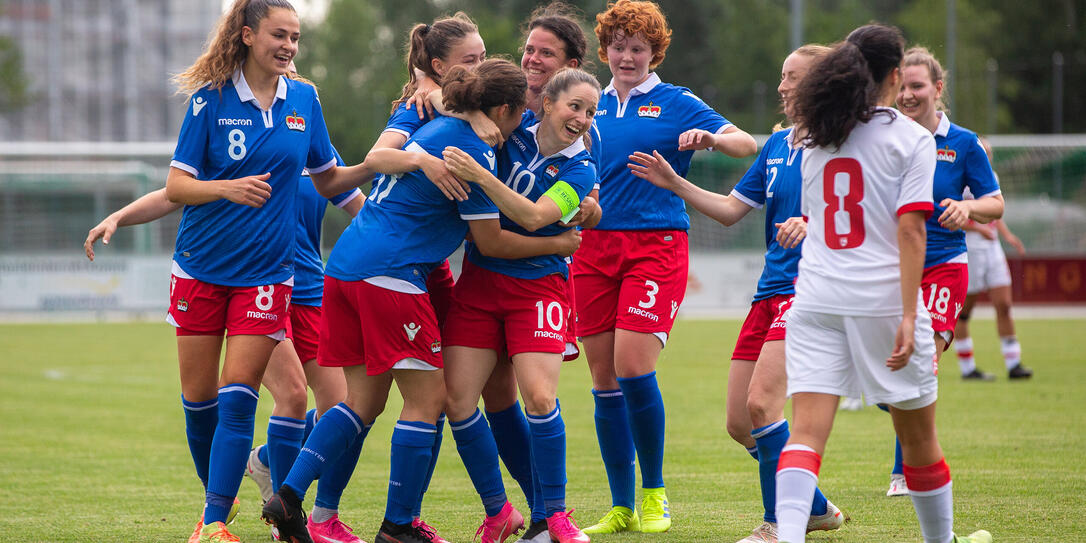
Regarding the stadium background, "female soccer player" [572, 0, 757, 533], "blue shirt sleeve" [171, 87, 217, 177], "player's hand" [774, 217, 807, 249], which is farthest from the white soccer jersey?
the stadium background

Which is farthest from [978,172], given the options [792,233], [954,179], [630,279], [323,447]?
[323,447]

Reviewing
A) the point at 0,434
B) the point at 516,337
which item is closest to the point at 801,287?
the point at 516,337

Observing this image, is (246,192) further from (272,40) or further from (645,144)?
(645,144)

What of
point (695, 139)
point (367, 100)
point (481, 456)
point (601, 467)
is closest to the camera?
point (481, 456)

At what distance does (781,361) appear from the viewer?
502 centimetres

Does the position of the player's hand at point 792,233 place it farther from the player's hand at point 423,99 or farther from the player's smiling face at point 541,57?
the player's hand at point 423,99

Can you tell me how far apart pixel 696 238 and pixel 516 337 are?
2065 cm

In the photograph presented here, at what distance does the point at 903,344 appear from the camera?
147 inches

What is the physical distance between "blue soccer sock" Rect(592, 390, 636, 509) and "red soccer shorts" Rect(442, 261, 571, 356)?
777 millimetres

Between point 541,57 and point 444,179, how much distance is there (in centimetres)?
114

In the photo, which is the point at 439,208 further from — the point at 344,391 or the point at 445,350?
the point at 344,391

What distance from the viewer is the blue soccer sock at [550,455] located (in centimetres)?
487

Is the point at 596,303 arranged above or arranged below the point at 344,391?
above

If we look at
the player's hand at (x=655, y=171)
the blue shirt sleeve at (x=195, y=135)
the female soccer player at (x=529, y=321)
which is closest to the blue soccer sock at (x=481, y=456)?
the female soccer player at (x=529, y=321)
